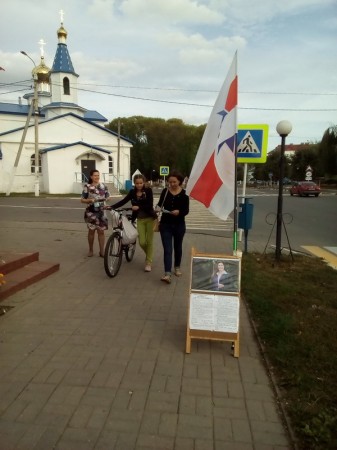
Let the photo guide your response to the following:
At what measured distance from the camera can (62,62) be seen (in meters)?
38.4

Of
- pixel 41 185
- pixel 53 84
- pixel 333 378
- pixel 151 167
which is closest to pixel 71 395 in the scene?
pixel 333 378

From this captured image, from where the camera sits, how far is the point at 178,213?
19.3ft

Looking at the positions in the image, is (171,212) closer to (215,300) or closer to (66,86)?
(215,300)

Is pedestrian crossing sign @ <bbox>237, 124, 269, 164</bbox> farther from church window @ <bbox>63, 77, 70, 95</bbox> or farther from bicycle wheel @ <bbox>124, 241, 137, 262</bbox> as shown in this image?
church window @ <bbox>63, 77, 70, 95</bbox>

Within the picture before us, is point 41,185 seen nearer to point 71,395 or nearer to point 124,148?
point 124,148

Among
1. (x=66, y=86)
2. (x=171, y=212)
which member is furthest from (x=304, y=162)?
(x=171, y=212)

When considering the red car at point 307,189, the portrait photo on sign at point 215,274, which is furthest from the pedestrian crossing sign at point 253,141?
the red car at point 307,189

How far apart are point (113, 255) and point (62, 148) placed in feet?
96.8

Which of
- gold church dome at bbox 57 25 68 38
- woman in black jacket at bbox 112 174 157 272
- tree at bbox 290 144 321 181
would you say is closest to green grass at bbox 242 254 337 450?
woman in black jacket at bbox 112 174 157 272

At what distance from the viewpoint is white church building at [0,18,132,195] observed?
3409 cm

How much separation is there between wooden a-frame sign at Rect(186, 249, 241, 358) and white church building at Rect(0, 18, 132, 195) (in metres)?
29.9

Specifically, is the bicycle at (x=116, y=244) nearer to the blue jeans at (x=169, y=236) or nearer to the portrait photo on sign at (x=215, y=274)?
the blue jeans at (x=169, y=236)

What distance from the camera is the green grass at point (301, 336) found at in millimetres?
2750

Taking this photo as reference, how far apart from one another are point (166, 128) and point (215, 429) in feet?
213
